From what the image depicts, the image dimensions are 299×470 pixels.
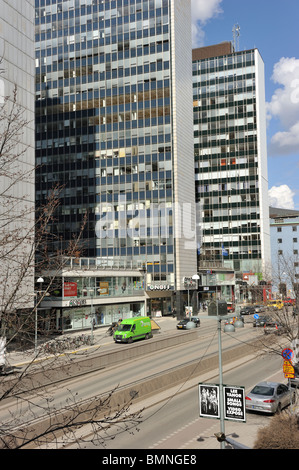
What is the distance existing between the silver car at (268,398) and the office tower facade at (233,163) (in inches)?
3490

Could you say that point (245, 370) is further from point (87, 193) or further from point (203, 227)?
point (203, 227)

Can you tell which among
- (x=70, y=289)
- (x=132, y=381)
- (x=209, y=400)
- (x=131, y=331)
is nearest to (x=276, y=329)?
(x=132, y=381)

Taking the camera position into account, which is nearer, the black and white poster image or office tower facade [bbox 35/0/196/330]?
the black and white poster image

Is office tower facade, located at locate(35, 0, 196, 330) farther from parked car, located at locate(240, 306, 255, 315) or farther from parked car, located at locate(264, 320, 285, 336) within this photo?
parked car, located at locate(264, 320, 285, 336)

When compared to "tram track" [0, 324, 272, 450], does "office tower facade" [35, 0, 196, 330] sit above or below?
above

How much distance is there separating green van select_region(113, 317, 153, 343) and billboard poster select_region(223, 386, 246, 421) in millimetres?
31732

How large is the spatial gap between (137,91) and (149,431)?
75.6m

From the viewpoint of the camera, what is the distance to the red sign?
5509 cm

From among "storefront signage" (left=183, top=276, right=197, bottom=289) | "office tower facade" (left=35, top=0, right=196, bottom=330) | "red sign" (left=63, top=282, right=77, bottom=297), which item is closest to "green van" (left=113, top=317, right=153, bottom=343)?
"red sign" (left=63, top=282, right=77, bottom=297)

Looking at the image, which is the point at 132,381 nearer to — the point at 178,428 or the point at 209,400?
the point at 178,428

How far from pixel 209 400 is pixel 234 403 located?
0.94 metres

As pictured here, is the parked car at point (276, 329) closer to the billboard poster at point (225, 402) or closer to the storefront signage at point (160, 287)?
the billboard poster at point (225, 402)

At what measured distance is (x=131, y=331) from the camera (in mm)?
46531

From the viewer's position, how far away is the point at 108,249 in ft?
287
